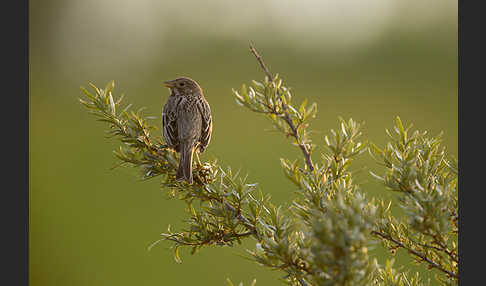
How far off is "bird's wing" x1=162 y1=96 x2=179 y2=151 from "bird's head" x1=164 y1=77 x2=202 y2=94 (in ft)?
0.45

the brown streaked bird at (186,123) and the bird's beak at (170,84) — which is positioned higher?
the bird's beak at (170,84)

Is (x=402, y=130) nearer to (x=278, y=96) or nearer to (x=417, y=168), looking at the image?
(x=417, y=168)

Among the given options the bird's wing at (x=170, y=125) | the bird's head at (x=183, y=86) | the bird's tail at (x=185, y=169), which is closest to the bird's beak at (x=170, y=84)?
the bird's head at (x=183, y=86)

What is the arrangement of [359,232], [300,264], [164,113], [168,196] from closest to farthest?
[359,232]
[300,264]
[168,196]
[164,113]

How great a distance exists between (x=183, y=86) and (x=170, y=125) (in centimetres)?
33

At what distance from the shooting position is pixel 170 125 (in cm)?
150

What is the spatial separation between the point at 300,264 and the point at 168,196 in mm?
404

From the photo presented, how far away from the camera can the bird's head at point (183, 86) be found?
176 centimetres

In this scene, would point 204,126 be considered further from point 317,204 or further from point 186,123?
point 317,204

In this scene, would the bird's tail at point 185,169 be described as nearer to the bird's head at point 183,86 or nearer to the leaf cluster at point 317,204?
the leaf cluster at point 317,204

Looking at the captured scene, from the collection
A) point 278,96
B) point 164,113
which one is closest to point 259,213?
point 278,96

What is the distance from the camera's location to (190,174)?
0.98 metres

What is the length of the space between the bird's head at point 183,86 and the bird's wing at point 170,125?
14cm

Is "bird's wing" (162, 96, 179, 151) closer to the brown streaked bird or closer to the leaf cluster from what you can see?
the brown streaked bird
